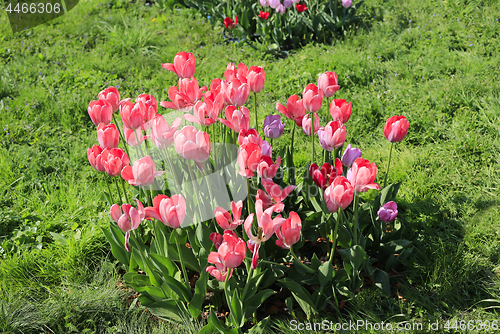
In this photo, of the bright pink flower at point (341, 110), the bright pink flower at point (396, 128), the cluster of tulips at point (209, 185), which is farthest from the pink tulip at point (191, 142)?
the bright pink flower at point (396, 128)

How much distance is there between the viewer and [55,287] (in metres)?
2.33

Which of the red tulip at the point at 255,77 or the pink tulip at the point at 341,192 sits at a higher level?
the red tulip at the point at 255,77

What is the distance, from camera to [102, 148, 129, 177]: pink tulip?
5.58 ft

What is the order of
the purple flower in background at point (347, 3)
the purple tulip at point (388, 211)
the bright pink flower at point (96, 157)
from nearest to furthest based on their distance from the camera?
the bright pink flower at point (96, 157) < the purple tulip at point (388, 211) < the purple flower in background at point (347, 3)

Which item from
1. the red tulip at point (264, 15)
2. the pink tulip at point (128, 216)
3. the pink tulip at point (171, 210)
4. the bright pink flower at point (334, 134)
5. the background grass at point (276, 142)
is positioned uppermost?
the red tulip at point (264, 15)

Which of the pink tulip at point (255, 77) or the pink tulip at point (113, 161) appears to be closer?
the pink tulip at point (113, 161)

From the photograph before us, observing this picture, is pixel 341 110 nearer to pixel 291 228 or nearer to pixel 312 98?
pixel 312 98

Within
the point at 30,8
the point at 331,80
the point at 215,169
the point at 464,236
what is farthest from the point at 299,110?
the point at 30,8

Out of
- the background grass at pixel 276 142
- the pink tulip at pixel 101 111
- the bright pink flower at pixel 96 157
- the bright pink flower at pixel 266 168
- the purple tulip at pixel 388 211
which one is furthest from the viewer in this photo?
the background grass at pixel 276 142

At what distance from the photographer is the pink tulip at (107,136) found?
71.9 inches

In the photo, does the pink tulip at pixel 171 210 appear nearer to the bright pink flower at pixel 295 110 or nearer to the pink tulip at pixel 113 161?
the pink tulip at pixel 113 161

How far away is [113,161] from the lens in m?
1.70

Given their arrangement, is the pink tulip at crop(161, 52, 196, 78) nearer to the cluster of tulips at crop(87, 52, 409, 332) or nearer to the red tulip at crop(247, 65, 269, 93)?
the cluster of tulips at crop(87, 52, 409, 332)

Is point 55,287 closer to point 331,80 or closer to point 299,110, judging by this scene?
point 299,110
